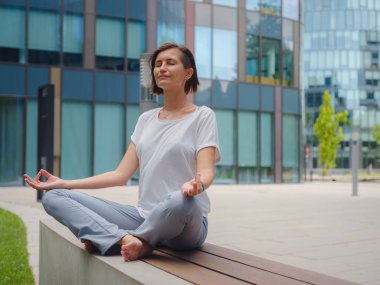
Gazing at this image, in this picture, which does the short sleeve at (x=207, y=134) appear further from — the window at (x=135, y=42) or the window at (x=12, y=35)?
the window at (x=135, y=42)

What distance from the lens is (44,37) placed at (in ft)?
77.9

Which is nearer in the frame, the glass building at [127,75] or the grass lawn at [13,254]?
the grass lawn at [13,254]

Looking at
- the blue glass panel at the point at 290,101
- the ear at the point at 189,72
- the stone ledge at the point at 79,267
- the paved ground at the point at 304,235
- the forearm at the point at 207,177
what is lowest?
the paved ground at the point at 304,235

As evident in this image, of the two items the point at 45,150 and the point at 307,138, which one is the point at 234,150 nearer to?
the point at 45,150

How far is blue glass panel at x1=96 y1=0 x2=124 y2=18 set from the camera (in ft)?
80.8

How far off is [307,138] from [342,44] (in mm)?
14274

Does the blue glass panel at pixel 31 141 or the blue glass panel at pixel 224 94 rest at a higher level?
the blue glass panel at pixel 224 94

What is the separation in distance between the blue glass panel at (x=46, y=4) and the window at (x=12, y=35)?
55 centimetres

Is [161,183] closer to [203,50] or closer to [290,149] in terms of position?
[203,50]

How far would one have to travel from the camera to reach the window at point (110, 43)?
24641 mm

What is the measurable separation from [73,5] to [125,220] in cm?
2235

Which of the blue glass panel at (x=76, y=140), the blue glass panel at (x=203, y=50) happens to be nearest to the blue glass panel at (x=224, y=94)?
the blue glass panel at (x=203, y=50)

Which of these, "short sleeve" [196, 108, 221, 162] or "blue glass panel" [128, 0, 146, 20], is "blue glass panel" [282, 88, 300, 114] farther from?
"short sleeve" [196, 108, 221, 162]

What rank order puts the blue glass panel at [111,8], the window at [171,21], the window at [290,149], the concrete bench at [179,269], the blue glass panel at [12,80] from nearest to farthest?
the concrete bench at [179,269] < the blue glass panel at [12,80] < the blue glass panel at [111,8] < the window at [171,21] < the window at [290,149]
